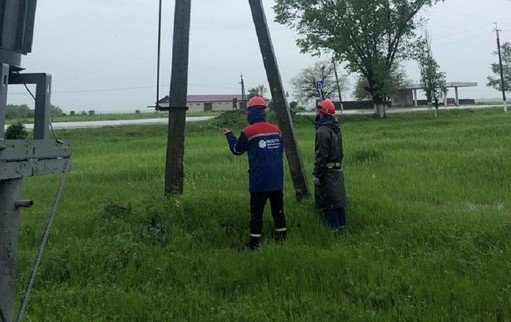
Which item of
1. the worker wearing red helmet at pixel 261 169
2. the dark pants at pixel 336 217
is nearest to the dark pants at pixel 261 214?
the worker wearing red helmet at pixel 261 169

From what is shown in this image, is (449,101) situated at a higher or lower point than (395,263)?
higher

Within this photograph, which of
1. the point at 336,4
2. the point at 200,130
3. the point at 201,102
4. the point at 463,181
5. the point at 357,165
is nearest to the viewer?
the point at 463,181

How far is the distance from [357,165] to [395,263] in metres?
6.91

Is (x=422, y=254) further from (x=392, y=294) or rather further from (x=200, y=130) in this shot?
(x=200, y=130)

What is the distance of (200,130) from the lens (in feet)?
91.9

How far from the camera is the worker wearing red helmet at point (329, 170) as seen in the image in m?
6.16

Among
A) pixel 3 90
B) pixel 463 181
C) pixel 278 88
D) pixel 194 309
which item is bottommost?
pixel 194 309

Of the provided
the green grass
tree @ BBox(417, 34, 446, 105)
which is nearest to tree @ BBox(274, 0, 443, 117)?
tree @ BBox(417, 34, 446, 105)

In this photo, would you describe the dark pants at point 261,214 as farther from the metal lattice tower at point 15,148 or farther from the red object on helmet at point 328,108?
the metal lattice tower at point 15,148

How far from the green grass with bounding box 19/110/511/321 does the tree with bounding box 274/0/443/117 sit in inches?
1171

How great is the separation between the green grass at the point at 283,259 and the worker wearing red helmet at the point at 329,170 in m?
0.23

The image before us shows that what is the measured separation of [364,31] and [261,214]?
1352 inches

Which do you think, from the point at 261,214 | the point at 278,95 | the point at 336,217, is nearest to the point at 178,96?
the point at 278,95

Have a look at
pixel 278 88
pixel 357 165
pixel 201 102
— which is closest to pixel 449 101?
pixel 201 102
